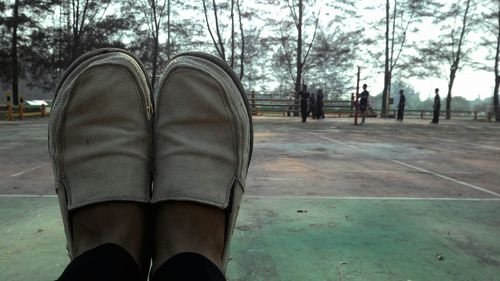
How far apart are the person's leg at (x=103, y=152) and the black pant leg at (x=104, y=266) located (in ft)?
0.04

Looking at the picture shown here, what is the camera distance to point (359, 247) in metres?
1.62

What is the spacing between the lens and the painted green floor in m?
1.40

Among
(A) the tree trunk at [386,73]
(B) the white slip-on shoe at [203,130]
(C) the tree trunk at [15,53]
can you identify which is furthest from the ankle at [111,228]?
(A) the tree trunk at [386,73]

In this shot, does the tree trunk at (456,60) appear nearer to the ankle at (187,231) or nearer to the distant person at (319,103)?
the distant person at (319,103)

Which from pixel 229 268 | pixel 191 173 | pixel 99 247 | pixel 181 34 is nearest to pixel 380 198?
pixel 229 268

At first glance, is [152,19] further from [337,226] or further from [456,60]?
[337,226]

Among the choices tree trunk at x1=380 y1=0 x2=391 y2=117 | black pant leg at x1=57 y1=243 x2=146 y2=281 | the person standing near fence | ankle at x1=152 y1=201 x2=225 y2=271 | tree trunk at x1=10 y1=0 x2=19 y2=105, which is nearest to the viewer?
black pant leg at x1=57 y1=243 x2=146 y2=281

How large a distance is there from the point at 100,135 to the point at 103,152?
51mm

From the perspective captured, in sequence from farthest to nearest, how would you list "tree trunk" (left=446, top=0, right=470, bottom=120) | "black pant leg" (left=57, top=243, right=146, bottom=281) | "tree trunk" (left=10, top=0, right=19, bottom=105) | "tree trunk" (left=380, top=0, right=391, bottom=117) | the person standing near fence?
"tree trunk" (left=380, top=0, right=391, bottom=117) → "tree trunk" (left=446, top=0, right=470, bottom=120) → "tree trunk" (left=10, top=0, right=19, bottom=105) → the person standing near fence → "black pant leg" (left=57, top=243, right=146, bottom=281)

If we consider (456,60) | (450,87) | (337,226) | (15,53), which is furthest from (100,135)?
(450,87)

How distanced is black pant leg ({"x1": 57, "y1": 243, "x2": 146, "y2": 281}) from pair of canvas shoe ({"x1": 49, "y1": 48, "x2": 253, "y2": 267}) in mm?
127

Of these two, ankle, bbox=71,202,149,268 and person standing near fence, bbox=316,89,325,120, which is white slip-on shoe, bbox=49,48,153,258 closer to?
ankle, bbox=71,202,149,268

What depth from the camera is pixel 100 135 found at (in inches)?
44.4

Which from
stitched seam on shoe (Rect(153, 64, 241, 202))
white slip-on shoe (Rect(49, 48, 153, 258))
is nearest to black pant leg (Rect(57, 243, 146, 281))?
white slip-on shoe (Rect(49, 48, 153, 258))
